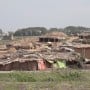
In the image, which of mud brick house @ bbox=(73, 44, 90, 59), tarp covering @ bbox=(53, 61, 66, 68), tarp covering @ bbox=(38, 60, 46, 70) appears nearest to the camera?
tarp covering @ bbox=(38, 60, 46, 70)

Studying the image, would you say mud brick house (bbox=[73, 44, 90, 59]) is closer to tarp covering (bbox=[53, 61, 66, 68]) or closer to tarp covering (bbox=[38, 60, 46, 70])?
tarp covering (bbox=[53, 61, 66, 68])

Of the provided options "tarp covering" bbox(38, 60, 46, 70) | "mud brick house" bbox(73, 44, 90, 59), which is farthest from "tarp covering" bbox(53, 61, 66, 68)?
"mud brick house" bbox(73, 44, 90, 59)

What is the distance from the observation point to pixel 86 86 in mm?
16203

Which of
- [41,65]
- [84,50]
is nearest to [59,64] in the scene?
[41,65]

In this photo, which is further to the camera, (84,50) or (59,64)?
(84,50)

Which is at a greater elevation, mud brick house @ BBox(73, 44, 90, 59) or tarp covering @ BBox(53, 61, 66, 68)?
mud brick house @ BBox(73, 44, 90, 59)

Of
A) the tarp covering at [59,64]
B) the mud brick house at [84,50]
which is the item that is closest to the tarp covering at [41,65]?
the tarp covering at [59,64]

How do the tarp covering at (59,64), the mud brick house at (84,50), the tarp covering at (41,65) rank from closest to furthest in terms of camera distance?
the tarp covering at (41,65) < the tarp covering at (59,64) < the mud brick house at (84,50)

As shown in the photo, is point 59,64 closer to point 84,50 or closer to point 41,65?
point 41,65

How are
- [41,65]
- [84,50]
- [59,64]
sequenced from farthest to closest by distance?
[84,50] < [59,64] < [41,65]

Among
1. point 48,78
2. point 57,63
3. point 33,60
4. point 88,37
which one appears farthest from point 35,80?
point 88,37

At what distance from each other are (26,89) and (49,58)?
11.9m

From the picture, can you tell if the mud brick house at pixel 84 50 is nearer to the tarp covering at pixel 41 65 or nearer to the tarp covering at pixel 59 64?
the tarp covering at pixel 59 64

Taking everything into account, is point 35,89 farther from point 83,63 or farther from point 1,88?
point 83,63
